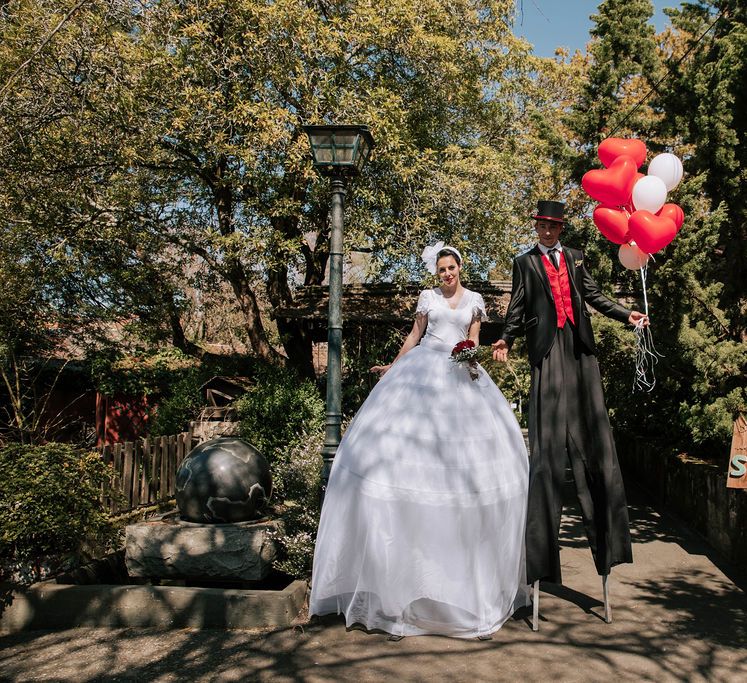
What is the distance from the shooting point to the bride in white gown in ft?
14.8

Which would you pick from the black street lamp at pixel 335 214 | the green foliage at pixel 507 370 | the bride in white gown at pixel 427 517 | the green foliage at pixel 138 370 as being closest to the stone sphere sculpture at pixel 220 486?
the black street lamp at pixel 335 214

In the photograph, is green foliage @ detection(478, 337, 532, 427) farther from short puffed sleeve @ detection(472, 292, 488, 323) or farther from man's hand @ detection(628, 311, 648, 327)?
man's hand @ detection(628, 311, 648, 327)

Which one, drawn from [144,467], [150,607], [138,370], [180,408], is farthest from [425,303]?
[138,370]

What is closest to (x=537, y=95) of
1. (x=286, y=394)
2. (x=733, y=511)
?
(x=286, y=394)

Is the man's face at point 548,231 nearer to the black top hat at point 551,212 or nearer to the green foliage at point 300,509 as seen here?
the black top hat at point 551,212

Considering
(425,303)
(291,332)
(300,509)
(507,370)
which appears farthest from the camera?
(291,332)

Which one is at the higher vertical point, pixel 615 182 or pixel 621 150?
pixel 621 150

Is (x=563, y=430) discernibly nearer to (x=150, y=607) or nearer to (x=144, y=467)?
(x=150, y=607)

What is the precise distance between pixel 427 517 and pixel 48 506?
11.3 ft

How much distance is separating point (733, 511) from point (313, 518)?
3.84 m

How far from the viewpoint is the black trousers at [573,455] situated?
482cm

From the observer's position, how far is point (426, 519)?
14.9 ft

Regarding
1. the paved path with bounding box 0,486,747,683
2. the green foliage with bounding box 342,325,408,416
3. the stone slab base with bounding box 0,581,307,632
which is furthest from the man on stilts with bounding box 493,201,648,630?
the green foliage with bounding box 342,325,408,416

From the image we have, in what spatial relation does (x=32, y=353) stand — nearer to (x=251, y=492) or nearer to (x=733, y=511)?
(x=251, y=492)
